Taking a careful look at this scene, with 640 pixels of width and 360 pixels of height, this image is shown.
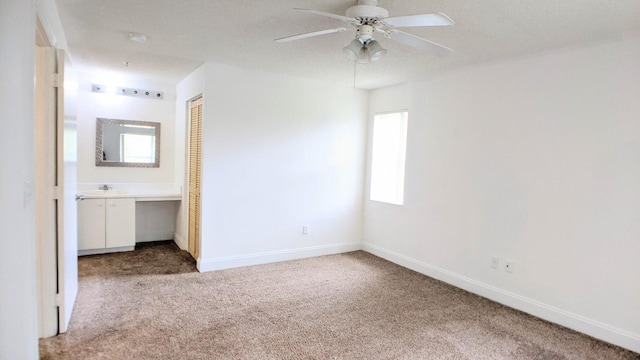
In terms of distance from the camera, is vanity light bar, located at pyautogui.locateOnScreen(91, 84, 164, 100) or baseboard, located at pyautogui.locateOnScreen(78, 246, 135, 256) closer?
baseboard, located at pyautogui.locateOnScreen(78, 246, 135, 256)

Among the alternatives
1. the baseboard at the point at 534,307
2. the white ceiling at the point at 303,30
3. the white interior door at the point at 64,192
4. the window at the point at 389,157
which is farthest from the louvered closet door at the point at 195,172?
the baseboard at the point at 534,307

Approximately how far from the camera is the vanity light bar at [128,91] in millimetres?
4859

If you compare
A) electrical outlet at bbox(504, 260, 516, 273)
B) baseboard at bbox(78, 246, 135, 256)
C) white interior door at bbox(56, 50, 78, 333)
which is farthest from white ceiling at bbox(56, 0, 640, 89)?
baseboard at bbox(78, 246, 135, 256)

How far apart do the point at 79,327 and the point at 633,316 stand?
13.4 feet

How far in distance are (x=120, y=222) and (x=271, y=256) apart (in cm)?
199

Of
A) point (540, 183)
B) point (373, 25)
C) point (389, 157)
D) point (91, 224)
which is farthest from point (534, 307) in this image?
point (91, 224)

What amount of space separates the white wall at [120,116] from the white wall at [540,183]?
3.51 m

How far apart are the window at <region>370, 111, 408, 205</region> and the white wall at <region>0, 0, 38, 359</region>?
3763mm

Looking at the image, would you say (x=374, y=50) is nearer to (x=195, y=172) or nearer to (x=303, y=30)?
(x=303, y=30)

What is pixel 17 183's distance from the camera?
5.16 feet

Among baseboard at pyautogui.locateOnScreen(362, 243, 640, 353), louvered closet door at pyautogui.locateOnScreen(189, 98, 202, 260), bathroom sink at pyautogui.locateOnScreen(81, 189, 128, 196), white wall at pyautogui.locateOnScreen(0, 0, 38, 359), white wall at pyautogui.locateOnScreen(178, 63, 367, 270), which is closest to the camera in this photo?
white wall at pyautogui.locateOnScreen(0, 0, 38, 359)

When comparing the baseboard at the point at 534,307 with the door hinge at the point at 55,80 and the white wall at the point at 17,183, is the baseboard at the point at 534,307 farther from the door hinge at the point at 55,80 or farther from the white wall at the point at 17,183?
the door hinge at the point at 55,80

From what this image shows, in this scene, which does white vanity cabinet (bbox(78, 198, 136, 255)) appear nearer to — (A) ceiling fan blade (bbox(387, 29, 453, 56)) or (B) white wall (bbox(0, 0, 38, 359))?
(B) white wall (bbox(0, 0, 38, 359))

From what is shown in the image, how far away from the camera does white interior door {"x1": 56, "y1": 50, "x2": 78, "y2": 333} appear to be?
2.48 m
